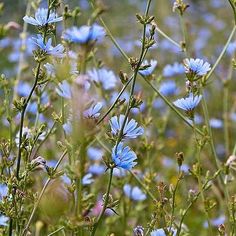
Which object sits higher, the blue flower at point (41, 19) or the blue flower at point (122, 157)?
the blue flower at point (41, 19)

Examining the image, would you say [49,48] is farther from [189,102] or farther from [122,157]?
[189,102]

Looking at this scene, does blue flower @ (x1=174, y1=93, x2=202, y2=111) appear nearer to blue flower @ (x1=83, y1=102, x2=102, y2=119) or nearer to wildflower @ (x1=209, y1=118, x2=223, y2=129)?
blue flower @ (x1=83, y1=102, x2=102, y2=119)

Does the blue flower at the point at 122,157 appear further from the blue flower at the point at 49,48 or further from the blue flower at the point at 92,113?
the blue flower at the point at 49,48

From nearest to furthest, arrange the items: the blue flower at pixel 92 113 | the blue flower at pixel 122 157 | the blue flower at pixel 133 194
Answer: the blue flower at pixel 92 113 < the blue flower at pixel 122 157 < the blue flower at pixel 133 194

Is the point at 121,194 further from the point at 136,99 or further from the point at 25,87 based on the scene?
the point at 25,87

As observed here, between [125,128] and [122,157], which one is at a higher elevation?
[125,128]

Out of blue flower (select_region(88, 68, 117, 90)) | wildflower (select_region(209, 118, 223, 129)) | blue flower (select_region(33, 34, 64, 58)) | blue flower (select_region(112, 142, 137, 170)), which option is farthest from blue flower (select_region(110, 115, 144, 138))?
wildflower (select_region(209, 118, 223, 129))

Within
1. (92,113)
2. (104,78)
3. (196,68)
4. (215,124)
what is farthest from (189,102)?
(215,124)

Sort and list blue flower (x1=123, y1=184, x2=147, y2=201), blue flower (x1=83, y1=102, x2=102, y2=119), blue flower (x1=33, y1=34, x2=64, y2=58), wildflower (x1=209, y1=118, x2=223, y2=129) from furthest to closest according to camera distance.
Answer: wildflower (x1=209, y1=118, x2=223, y2=129)
blue flower (x1=123, y1=184, x2=147, y2=201)
blue flower (x1=33, y1=34, x2=64, y2=58)
blue flower (x1=83, y1=102, x2=102, y2=119)

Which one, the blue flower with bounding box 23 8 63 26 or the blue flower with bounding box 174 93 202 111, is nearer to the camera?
the blue flower with bounding box 23 8 63 26

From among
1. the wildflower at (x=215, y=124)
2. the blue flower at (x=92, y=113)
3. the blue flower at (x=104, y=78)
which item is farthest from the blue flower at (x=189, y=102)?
the wildflower at (x=215, y=124)

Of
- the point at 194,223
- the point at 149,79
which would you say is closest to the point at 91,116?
the point at 149,79
